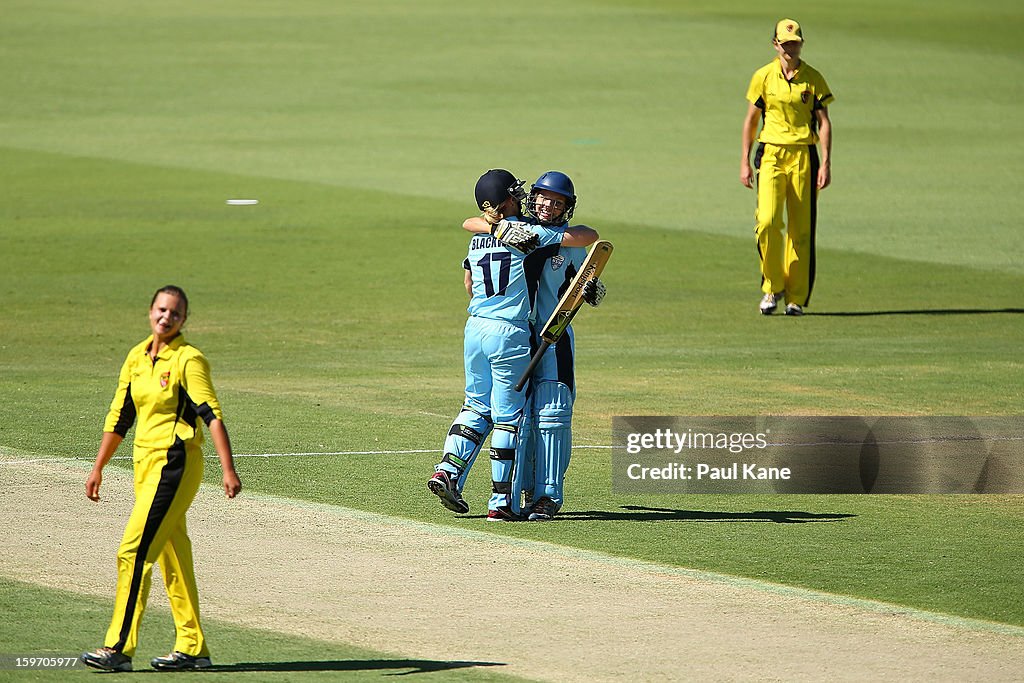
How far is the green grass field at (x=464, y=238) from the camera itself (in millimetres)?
11391

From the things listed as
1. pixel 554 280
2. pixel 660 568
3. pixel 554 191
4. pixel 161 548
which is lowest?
pixel 660 568

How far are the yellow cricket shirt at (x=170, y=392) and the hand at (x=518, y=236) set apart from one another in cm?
297

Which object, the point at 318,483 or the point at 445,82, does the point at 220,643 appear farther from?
the point at 445,82

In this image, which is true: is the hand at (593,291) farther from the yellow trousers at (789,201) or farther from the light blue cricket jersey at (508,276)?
the yellow trousers at (789,201)

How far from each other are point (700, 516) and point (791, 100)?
8.43m

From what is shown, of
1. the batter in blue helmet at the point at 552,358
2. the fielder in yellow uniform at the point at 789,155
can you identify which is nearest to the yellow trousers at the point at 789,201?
the fielder in yellow uniform at the point at 789,155

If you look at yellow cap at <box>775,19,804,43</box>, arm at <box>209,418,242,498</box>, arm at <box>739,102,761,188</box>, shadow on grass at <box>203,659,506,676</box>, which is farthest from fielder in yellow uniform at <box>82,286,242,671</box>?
yellow cap at <box>775,19,804,43</box>

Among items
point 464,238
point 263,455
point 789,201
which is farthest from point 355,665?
point 464,238

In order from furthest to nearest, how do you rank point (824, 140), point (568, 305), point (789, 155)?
point (789, 155)
point (824, 140)
point (568, 305)

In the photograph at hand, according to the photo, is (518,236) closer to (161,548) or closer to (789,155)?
(161,548)

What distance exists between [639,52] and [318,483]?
116ft

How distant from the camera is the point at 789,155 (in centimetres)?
1884

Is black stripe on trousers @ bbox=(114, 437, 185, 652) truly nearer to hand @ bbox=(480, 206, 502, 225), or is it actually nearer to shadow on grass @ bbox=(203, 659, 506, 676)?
shadow on grass @ bbox=(203, 659, 506, 676)

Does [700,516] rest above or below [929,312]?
below
